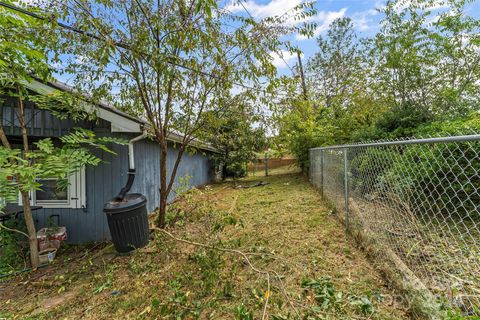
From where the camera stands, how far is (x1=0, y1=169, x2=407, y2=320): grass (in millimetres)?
2172

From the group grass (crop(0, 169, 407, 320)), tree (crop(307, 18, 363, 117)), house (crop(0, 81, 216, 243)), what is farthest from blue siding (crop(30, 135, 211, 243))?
tree (crop(307, 18, 363, 117))

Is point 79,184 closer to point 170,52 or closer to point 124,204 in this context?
point 124,204

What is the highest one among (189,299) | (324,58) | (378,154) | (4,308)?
(324,58)

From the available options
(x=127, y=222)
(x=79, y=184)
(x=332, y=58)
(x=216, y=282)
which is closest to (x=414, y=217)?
(x=216, y=282)

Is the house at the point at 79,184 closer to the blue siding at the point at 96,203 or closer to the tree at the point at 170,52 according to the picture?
the blue siding at the point at 96,203

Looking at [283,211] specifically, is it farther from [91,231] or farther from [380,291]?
[91,231]

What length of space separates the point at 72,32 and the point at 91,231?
3.48m

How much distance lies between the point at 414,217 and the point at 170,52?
3546 millimetres

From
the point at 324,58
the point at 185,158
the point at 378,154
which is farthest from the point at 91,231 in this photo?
the point at 324,58

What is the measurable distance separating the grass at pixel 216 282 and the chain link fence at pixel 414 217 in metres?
0.36

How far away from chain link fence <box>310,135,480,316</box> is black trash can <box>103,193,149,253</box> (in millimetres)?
3187

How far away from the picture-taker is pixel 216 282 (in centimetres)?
266

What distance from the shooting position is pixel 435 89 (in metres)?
6.62

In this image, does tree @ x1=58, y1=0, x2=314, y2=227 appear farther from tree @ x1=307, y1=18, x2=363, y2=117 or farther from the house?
tree @ x1=307, y1=18, x2=363, y2=117
